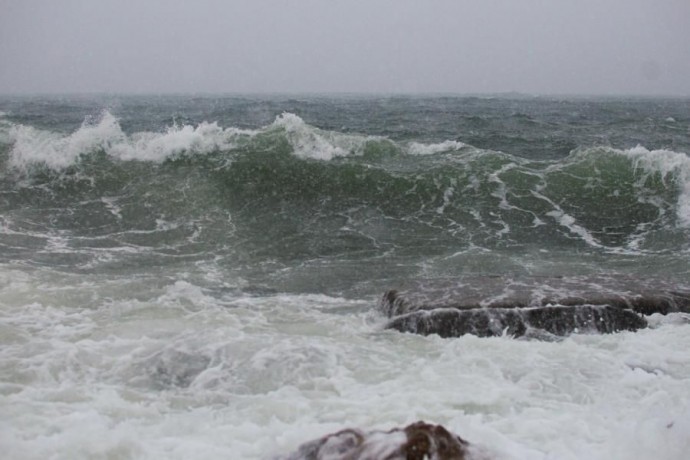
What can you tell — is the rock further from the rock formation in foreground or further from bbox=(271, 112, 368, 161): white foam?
bbox=(271, 112, 368, 161): white foam

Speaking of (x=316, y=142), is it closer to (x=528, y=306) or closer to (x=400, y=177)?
(x=400, y=177)

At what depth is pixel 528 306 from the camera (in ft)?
17.9

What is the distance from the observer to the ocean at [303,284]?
3.59 meters

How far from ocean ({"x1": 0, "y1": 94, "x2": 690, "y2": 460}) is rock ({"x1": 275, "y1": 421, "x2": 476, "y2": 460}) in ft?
1.06

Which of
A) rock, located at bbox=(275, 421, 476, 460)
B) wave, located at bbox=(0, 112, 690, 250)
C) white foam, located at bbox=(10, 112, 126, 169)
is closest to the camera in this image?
rock, located at bbox=(275, 421, 476, 460)

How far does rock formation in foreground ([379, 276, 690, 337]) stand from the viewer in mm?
5305

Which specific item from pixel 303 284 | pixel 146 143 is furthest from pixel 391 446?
pixel 146 143

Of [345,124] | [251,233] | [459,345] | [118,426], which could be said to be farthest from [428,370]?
[345,124]

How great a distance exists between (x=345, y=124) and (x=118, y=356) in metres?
18.8

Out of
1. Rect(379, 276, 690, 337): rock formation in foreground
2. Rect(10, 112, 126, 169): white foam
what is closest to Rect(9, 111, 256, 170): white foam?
Rect(10, 112, 126, 169): white foam

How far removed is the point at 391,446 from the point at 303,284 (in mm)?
4558

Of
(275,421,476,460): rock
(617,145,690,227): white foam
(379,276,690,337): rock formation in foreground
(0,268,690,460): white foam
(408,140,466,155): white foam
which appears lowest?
(0,268,690,460): white foam

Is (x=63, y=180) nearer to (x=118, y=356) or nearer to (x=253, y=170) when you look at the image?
(x=253, y=170)

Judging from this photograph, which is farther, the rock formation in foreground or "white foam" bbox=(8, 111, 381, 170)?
"white foam" bbox=(8, 111, 381, 170)
